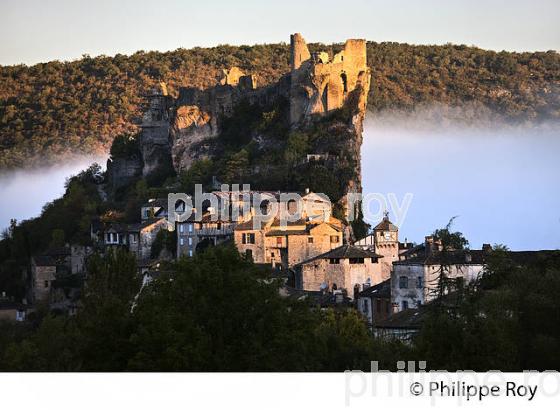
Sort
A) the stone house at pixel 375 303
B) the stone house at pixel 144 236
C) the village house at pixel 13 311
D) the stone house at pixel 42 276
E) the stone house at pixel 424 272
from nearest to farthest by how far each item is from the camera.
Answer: the stone house at pixel 424 272 < the stone house at pixel 375 303 < the village house at pixel 13 311 < the stone house at pixel 144 236 < the stone house at pixel 42 276

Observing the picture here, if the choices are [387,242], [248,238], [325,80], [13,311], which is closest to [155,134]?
[325,80]

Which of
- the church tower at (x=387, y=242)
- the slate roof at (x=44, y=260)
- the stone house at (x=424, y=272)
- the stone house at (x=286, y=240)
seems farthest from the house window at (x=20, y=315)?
the stone house at (x=424, y=272)

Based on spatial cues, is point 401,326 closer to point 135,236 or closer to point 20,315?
point 20,315

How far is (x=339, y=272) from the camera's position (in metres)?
43.3

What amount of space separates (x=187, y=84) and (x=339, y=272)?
104 ft

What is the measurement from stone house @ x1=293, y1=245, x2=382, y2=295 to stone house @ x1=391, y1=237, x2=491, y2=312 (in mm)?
3795

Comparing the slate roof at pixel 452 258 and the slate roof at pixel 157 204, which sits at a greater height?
the slate roof at pixel 157 204

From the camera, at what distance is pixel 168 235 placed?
47.7 metres

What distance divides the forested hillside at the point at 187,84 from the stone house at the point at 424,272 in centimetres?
1673

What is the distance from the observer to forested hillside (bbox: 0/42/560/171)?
2352 inches

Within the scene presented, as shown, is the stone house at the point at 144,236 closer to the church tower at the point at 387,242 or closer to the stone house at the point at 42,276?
the stone house at the point at 42,276

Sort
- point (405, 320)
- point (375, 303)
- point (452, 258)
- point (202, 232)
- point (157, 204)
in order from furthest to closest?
point (157, 204), point (202, 232), point (375, 303), point (452, 258), point (405, 320)

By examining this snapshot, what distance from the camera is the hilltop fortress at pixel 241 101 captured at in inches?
2111

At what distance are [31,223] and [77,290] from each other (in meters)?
9.29
